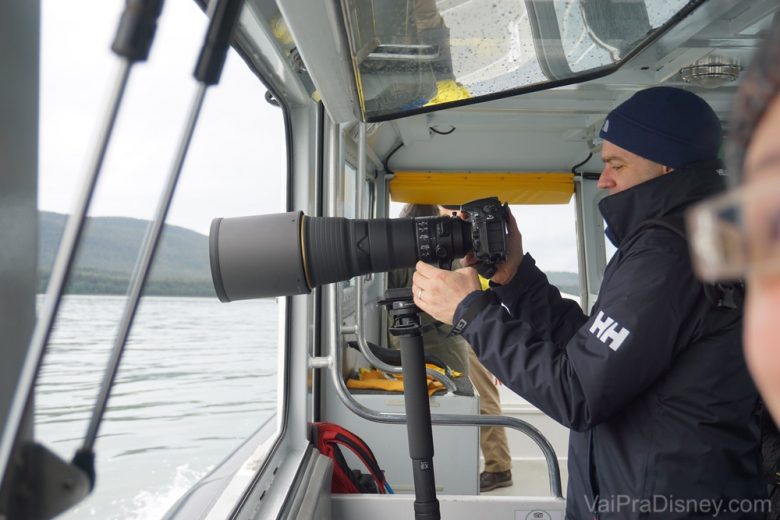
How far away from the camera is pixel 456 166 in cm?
439

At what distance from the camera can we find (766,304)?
37 cm

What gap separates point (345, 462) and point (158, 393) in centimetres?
105

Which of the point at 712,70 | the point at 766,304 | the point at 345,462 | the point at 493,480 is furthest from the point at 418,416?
the point at 493,480

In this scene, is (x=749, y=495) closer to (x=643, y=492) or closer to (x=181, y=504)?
(x=643, y=492)

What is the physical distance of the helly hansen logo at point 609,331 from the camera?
45.0 inches

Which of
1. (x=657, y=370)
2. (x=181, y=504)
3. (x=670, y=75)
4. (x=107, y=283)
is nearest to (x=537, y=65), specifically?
(x=657, y=370)

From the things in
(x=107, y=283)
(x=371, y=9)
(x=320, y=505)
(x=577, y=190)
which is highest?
(x=577, y=190)

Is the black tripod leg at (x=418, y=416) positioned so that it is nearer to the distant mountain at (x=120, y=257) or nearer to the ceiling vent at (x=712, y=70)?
the distant mountain at (x=120, y=257)

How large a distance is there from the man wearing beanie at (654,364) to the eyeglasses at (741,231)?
32.8 inches

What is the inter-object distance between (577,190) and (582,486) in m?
3.42

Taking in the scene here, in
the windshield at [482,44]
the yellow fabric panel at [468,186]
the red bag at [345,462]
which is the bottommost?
the red bag at [345,462]

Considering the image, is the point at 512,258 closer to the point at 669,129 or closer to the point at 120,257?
the point at 669,129

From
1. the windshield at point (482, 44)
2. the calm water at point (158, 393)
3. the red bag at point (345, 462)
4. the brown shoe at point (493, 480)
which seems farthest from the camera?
the brown shoe at point (493, 480)

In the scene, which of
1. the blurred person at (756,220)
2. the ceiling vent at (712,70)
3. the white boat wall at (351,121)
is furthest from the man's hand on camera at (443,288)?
the ceiling vent at (712,70)
